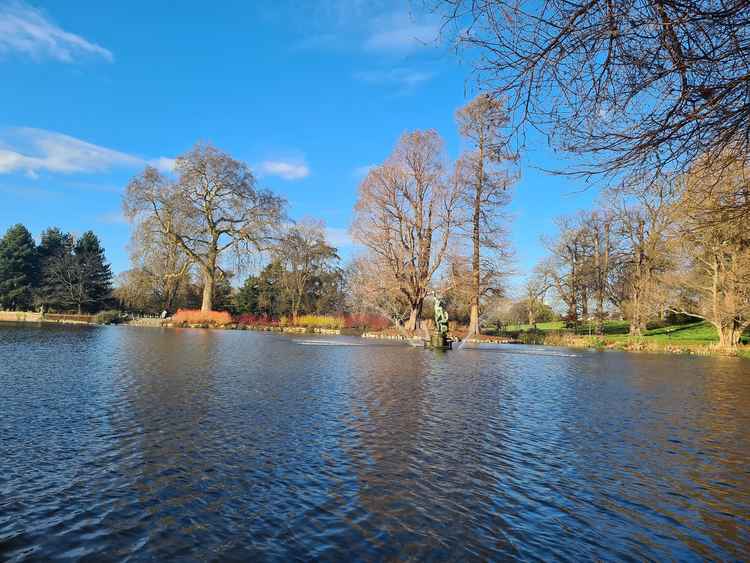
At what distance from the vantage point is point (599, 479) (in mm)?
5129

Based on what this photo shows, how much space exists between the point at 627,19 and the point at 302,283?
48.9 metres

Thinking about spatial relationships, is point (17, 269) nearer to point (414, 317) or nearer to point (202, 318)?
point (202, 318)

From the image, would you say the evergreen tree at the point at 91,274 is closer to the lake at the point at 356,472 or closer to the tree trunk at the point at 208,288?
the tree trunk at the point at 208,288

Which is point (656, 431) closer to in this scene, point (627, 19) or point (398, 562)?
point (398, 562)

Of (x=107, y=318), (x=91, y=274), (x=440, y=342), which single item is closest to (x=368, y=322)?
(x=440, y=342)

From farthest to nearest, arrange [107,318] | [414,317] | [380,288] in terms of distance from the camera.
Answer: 1. [107,318]
2. [414,317]
3. [380,288]

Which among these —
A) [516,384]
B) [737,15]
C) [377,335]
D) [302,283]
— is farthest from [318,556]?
[302,283]

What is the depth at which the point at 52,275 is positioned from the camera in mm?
48625

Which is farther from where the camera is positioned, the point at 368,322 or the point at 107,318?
the point at 107,318

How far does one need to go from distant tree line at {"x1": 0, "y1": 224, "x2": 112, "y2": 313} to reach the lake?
4286 centimetres

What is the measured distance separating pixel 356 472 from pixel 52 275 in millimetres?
53641

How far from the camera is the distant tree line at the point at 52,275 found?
155 ft

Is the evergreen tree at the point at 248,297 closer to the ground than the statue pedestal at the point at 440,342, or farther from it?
farther from it

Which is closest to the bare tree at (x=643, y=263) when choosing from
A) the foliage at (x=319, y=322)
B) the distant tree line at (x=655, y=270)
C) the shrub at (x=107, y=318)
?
the distant tree line at (x=655, y=270)
